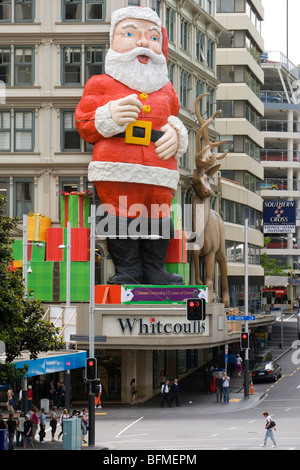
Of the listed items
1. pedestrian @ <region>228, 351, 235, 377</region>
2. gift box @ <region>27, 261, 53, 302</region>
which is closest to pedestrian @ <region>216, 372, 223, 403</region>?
gift box @ <region>27, 261, 53, 302</region>

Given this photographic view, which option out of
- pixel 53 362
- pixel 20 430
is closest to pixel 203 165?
pixel 53 362

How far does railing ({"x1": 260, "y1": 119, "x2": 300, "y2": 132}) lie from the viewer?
13638cm

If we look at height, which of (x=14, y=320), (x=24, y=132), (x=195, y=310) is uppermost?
(x=24, y=132)

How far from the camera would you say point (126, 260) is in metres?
54.4

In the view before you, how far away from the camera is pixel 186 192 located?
6550 cm

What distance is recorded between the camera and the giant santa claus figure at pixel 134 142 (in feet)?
175

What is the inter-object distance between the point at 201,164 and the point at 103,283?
10971 millimetres

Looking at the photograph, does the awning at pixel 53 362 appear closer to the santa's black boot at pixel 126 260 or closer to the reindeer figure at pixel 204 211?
the santa's black boot at pixel 126 260

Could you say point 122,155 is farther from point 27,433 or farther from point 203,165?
point 27,433

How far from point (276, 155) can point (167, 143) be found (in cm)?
8581

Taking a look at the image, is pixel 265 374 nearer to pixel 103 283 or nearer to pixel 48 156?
pixel 103 283

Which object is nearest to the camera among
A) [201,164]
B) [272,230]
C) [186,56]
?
[201,164]
